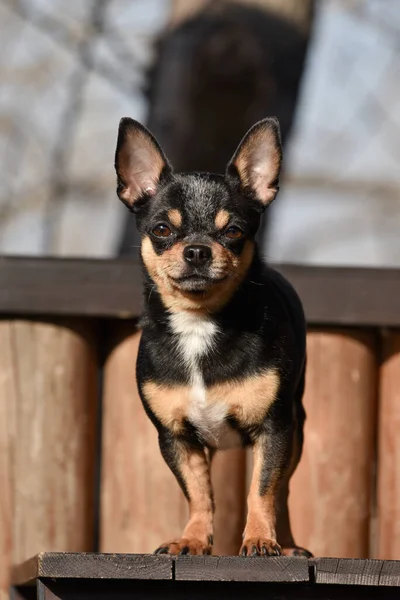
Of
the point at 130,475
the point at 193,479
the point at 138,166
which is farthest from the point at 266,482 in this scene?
the point at 130,475

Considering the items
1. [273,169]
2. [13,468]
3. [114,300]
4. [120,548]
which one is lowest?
[120,548]

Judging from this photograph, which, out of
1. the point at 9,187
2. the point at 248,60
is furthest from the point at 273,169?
the point at 9,187

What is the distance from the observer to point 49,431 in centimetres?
591

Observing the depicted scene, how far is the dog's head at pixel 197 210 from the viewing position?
446cm

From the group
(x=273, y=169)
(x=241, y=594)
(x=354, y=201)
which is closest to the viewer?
(x=241, y=594)

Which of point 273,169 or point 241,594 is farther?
point 273,169

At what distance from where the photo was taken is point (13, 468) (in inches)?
231

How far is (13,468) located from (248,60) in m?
4.46

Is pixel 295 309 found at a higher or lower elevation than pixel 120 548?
higher

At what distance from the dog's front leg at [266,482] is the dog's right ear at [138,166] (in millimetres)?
1152

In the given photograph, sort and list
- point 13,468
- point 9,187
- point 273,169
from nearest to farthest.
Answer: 1. point 273,169
2. point 13,468
3. point 9,187

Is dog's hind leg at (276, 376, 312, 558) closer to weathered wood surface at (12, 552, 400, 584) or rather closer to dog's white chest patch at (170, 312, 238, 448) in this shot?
dog's white chest patch at (170, 312, 238, 448)

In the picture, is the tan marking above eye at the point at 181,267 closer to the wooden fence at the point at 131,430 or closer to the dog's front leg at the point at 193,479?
the dog's front leg at the point at 193,479

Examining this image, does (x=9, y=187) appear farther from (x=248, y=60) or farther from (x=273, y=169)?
(x=273, y=169)
